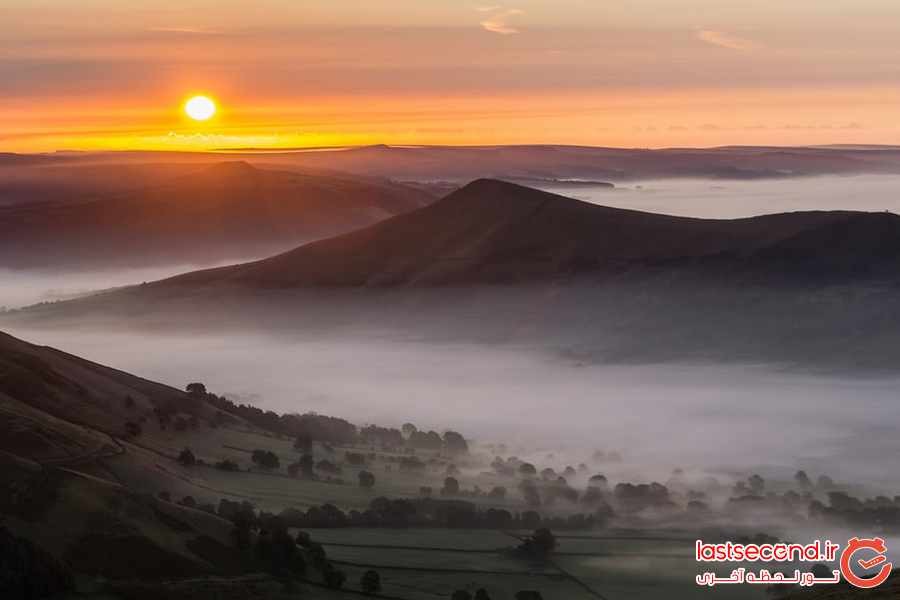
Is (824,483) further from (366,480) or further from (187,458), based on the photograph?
(187,458)

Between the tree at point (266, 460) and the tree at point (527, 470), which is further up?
the tree at point (527, 470)

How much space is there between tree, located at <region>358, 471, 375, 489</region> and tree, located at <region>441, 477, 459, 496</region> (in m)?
6.84

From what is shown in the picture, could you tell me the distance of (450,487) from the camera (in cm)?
16025

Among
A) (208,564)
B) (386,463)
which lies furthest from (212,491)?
(386,463)

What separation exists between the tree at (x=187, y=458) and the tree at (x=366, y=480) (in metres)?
17.7

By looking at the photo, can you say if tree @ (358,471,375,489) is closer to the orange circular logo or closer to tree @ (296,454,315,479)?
tree @ (296,454,315,479)

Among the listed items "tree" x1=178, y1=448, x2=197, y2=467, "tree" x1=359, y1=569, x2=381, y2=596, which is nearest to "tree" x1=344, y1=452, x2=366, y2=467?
"tree" x1=178, y1=448, x2=197, y2=467

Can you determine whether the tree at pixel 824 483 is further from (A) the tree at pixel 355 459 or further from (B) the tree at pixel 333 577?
(B) the tree at pixel 333 577

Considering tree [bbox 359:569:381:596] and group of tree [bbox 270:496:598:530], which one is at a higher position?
group of tree [bbox 270:496:598:530]

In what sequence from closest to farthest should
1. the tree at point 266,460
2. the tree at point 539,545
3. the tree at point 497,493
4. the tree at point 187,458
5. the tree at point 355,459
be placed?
1. the tree at point 539,545
2. the tree at point 187,458
3. the tree at point 266,460
4. the tree at point 497,493
5. the tree at point 355,459

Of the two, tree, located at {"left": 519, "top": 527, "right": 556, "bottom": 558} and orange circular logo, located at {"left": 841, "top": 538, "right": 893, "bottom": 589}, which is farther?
tree, located at {"left": 519, "top": 527, "right": 556, "bottom": 558}

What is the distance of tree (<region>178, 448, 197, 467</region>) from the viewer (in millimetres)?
142750

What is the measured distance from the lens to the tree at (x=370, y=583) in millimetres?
106562

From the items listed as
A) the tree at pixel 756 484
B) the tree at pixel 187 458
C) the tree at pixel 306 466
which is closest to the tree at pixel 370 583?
the tree at pixel 187 458
